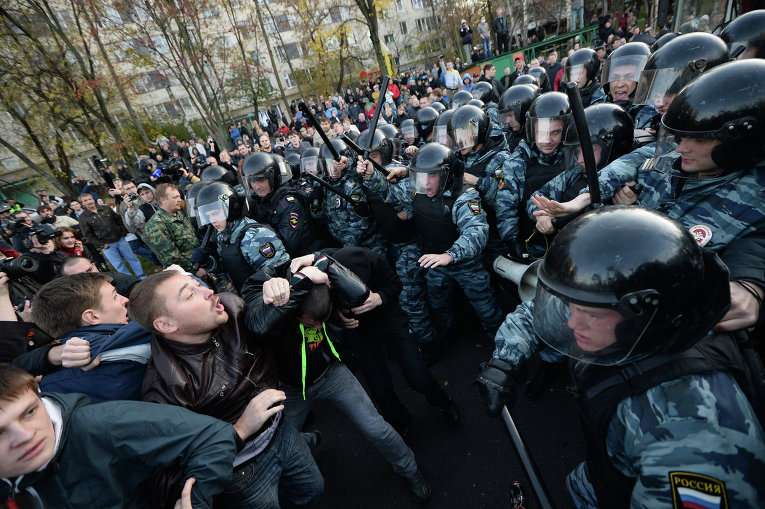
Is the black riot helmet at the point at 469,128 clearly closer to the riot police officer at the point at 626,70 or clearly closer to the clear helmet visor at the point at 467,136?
the clear helmet visor at the point at 467,136

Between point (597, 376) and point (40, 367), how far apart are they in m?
3.12

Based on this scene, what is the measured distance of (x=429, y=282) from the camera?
12.4 ft

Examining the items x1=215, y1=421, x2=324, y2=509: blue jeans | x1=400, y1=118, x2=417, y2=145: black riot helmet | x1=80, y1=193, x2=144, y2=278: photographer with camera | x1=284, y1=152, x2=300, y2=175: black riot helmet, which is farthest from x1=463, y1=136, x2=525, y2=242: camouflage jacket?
x1=80, y1=193, x2=144, y2=278: photographer with camera

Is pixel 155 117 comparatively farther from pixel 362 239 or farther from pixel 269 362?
pixel 269 362

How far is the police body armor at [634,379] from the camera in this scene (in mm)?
1153

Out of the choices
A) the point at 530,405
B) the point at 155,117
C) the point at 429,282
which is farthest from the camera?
the point at 155,117

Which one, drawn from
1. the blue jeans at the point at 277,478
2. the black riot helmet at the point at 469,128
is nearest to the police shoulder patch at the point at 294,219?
the black riot helmet at the point at 469,128

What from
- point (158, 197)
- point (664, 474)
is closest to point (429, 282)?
point (664, 474)

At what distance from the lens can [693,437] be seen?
106 centimetres

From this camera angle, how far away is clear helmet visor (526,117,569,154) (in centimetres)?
334

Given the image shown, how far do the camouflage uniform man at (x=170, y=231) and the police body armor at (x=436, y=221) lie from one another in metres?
3.57

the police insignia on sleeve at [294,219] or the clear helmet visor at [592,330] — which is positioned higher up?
the clear helmet visor at [592,330]

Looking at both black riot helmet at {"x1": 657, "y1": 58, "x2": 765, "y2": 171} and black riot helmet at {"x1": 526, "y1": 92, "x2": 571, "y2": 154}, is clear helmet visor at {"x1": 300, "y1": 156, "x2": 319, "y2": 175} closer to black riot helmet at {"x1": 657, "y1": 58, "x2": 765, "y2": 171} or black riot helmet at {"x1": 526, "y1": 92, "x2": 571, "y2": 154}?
black riot helmet at {"x1": 526, "y1": 92, "x2": 571, "y2": 154}

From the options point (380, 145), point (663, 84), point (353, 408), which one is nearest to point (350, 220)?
point (380, 145)
